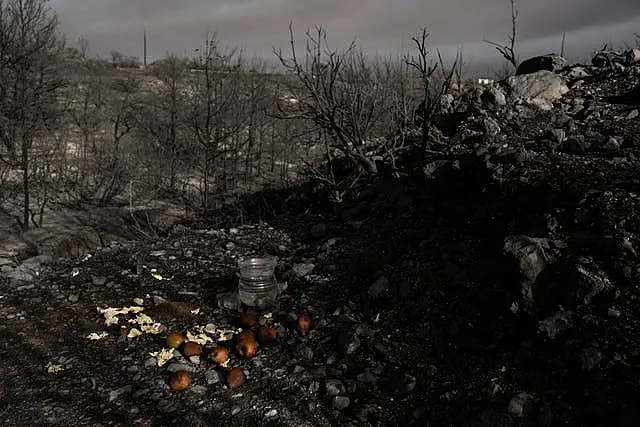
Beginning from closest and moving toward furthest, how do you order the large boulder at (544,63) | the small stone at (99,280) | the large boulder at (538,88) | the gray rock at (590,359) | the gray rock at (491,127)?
the gray rock at (590,359) → the small stone at (99,280) → the gray rock at (491,127) → the large boulder at (538,88) → the large boulder at (544,63)

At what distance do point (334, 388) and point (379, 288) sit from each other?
108cm

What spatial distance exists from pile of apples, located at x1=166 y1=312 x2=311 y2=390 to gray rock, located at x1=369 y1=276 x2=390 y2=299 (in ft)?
1.75

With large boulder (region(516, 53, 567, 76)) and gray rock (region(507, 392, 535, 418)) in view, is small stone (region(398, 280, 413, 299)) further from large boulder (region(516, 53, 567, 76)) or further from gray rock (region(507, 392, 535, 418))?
large boulder (region(516, 53, 567, 76))

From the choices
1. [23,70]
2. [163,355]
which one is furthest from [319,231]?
[23,70]

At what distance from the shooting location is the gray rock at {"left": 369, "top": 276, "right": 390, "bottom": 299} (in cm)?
404

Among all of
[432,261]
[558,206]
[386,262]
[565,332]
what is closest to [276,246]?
[386,262]

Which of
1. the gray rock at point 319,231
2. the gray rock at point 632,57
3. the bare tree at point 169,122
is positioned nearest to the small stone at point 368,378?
the gray rock at point 319,231

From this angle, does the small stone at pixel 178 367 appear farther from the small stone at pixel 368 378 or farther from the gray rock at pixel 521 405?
the gray rock at pixel 521 405

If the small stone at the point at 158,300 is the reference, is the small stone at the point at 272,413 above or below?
below

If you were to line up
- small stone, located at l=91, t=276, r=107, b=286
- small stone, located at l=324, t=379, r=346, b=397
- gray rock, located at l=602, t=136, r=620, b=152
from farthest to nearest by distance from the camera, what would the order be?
small stone, located at l=91, t=276, r=107, b=286
gray rock, located at l=602, t=136, r=620, b=152
small stone, located at l=324, t=379, r=346, b=397

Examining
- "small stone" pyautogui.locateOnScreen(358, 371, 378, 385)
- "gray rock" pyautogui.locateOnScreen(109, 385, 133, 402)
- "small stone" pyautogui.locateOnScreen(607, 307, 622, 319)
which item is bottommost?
"gray rock" pyautogui.locateOnScreen(109, 385, 133, 402)

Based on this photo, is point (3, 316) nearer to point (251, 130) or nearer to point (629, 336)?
point (629, 336)

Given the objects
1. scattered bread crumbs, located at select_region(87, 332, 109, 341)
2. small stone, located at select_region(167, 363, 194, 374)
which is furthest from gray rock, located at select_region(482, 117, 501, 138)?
scattered bread crumbs, located at select_region(87, 332, 109, 341)

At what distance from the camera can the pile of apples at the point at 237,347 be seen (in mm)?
3350
